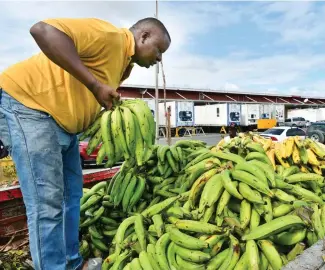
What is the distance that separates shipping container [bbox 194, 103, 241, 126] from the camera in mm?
37875

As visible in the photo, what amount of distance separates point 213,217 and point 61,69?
1532 millimetres

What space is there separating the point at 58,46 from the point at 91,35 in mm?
281

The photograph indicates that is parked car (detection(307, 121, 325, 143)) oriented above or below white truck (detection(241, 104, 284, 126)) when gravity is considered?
below

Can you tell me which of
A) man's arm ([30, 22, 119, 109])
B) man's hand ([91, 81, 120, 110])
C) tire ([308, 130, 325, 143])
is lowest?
tire ([308, 130, 325, 143])

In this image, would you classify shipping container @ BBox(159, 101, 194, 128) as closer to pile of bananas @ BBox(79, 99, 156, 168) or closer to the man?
pile of bananas @ BBox(79, 99, 156, 168)

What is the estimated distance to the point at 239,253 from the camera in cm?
227

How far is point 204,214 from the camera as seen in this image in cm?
263

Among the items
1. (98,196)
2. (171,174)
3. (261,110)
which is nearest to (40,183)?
(98,196)

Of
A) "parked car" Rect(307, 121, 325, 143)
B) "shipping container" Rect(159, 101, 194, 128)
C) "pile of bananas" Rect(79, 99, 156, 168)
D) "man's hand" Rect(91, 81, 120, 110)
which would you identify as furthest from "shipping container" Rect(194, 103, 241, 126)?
"man's hand" Rect(91, 81, 120, 110)

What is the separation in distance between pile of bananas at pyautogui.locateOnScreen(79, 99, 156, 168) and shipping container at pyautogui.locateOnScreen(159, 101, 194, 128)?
102 ft

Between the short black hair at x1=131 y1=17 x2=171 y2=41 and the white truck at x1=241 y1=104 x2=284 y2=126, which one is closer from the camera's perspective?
the short black hair at x1=131 y1=17 x2=171 y2=41

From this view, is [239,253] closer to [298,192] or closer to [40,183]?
[298,192]

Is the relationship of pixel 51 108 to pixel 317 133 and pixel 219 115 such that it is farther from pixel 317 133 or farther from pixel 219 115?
pixel 219 115

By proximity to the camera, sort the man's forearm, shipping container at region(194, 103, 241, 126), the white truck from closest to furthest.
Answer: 1. the man's forearm
2. shipping container at region(194, 103, 241, 126)
3. the white truck
